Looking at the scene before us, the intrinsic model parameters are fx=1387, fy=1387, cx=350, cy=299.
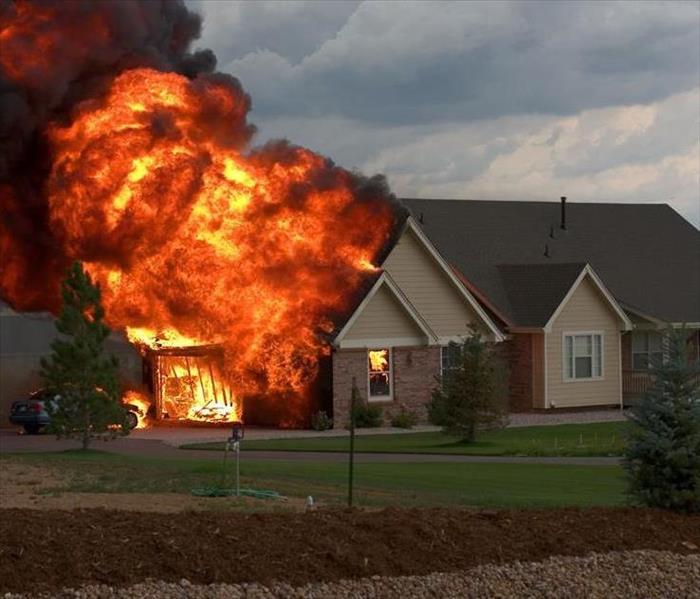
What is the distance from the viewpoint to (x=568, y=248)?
5056cm

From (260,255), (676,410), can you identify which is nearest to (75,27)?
(260,255)

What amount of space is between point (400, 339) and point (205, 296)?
6.57 m

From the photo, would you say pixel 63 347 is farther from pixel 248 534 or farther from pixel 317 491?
pixel 248 534

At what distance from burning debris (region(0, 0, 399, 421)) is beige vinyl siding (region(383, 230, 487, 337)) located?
1.88 meters

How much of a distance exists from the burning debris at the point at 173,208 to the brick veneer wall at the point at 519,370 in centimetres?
732

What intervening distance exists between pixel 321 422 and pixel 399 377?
3648mm

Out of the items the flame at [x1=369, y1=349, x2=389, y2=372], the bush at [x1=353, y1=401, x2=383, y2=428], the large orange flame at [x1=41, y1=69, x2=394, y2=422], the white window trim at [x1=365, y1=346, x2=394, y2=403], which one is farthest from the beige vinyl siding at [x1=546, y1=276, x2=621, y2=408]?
the large orange flame at [x1=41, y1=69, x2=394, y2=422]

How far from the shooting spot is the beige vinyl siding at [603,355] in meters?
44.6

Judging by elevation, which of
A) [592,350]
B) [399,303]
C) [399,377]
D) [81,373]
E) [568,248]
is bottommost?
[81,373]

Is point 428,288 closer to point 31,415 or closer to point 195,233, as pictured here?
point 195,233

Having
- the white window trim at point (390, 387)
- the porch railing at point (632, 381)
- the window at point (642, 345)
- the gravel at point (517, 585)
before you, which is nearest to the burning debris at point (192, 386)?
the white window trim at point (390, 387)

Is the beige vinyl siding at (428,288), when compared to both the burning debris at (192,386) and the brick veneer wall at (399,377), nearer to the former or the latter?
the brick veneer wall at (399,377)

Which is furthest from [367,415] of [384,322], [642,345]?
[642,345]

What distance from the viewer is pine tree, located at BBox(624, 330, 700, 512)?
15047 mm
